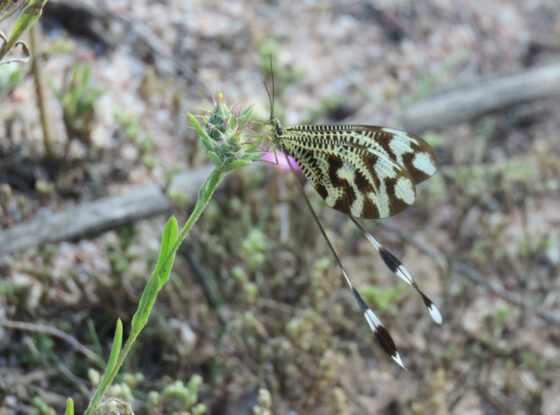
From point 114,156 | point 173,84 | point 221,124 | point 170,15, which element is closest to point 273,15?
point 170,15

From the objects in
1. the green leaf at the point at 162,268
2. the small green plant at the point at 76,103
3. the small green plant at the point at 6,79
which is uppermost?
the small green plant at the point at 6,79

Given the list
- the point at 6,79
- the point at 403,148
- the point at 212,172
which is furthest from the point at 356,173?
the point at 6,79

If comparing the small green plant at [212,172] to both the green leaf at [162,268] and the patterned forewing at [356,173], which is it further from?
the patterned forewing at [356,173]

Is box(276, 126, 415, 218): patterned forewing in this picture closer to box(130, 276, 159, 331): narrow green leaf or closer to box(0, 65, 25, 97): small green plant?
box(130, 276, 159, 331): narrow green leaf

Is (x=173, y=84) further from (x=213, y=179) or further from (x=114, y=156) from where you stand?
(x=213, y=179)

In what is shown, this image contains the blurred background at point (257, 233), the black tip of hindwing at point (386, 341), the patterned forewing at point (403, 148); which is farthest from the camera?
the blurred background at point (257, 233)

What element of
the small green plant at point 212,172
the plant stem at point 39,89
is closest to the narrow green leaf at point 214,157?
the small green plant at point 212,172
